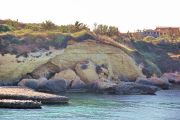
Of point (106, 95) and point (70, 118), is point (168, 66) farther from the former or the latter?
point (70, 118)

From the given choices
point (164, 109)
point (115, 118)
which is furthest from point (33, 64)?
point (115, 118)

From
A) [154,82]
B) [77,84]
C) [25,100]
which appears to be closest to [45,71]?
[77,84]

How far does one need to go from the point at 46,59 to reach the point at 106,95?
70.3 feet

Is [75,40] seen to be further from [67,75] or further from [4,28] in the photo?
[4,28]

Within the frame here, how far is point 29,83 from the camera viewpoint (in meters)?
104

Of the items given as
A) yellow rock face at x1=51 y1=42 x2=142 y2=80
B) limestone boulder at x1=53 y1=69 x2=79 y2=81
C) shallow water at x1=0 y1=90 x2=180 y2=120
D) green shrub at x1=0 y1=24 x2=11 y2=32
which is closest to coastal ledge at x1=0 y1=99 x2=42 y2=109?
shallow water at x1=0 y1=90 x2=180 y2=120

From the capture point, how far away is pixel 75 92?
103000 millimetres

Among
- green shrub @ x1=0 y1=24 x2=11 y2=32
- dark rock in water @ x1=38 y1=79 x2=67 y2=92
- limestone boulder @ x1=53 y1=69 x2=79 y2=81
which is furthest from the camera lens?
green shrub @ x1=0 y1=24 x2=11 y2=32

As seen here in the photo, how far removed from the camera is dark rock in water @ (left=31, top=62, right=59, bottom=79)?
370ft

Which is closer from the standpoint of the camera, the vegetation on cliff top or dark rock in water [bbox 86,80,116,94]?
dark rock in water [bbox 86,80,116,94]

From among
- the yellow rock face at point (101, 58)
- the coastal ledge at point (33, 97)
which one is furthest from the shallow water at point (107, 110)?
the yellow rock face at point (101, 58)

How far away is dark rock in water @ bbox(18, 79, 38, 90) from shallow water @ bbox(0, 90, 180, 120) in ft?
34.1

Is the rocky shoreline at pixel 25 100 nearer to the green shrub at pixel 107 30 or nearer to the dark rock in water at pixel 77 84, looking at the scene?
the dark rock in water at pixel 77 84

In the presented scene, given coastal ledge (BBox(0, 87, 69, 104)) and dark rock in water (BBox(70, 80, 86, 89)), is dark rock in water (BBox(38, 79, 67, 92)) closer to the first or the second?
dark rock in water (BBox(70, 80, 86, 89))
